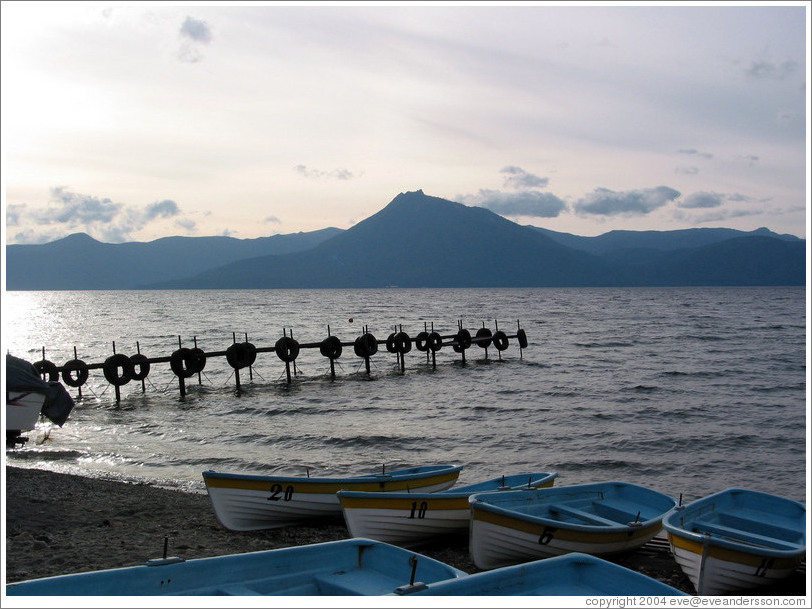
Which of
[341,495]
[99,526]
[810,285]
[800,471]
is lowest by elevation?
[800,471]

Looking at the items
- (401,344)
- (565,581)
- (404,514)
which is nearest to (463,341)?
(401,344)

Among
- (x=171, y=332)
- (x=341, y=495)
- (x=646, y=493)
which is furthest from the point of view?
(x=171, y=332)

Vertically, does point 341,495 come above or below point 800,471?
above

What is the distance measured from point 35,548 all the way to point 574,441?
54.5ft

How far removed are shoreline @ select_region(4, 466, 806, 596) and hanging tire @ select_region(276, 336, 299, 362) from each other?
20180 millimetres

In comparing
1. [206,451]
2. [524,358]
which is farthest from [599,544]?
[524,358]

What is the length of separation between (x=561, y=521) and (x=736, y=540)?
2.67m

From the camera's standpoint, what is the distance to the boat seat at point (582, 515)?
11.9 meters

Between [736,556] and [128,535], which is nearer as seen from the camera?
[736,556]

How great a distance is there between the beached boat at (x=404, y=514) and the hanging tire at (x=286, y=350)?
24.8 meters

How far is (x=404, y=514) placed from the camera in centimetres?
1203

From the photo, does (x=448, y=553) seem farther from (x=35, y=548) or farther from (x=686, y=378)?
(x=686, y=378)

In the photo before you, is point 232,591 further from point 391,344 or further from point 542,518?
point 391,344

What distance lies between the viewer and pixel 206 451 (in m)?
22.2
